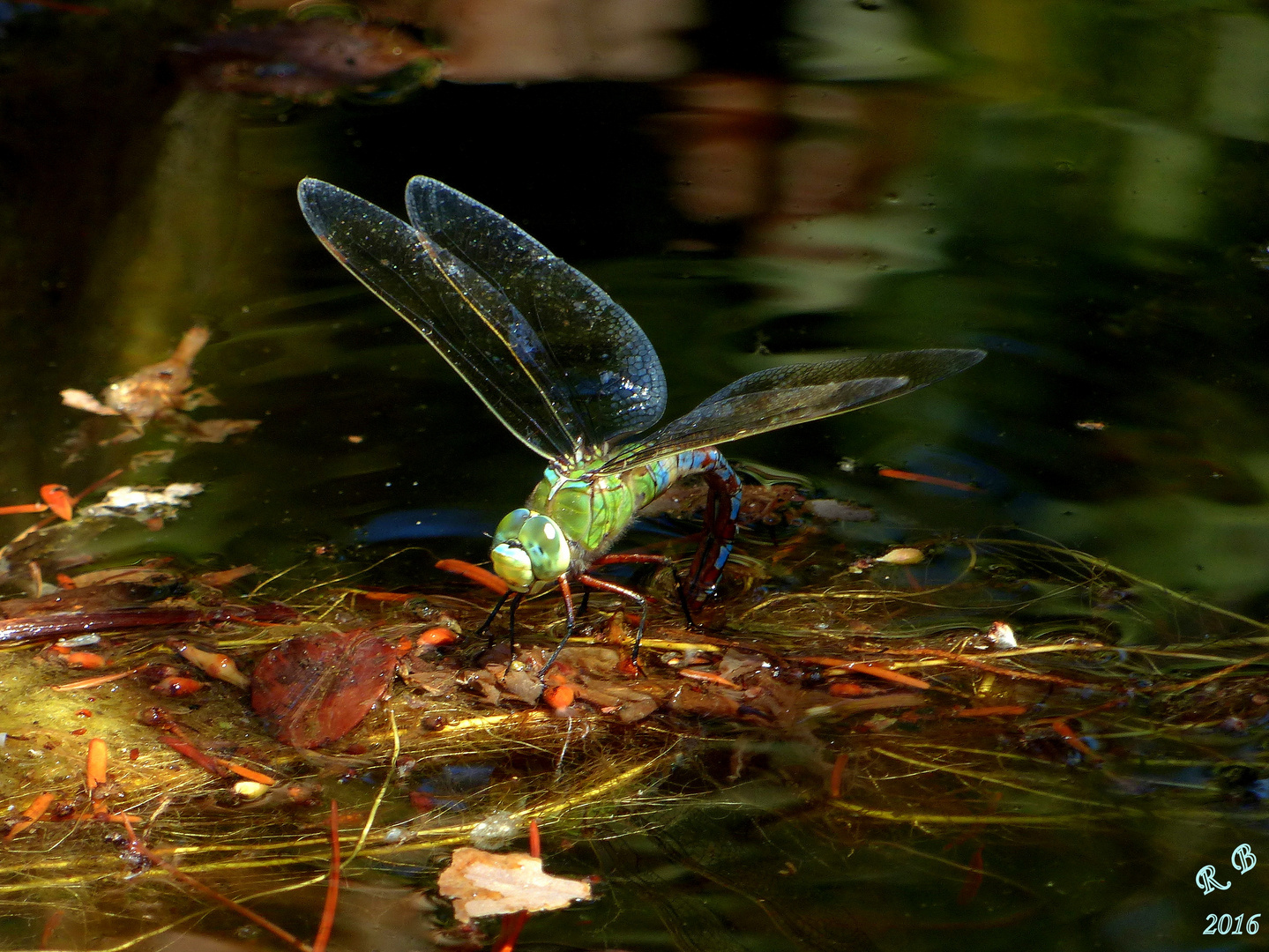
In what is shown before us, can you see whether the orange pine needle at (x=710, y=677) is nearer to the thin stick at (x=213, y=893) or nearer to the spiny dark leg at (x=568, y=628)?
the spiny dark leg at (x=568, y=628)

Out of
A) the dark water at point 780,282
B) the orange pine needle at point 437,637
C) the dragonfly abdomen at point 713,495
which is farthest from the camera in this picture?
the dragonfly abdomen at point 713,495

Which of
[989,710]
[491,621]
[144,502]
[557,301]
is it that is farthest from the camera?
[144,502]

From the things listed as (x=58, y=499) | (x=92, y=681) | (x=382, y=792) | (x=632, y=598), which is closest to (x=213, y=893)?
(x=382, y=792)

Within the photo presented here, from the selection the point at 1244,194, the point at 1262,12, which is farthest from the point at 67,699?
the point at 1262,12

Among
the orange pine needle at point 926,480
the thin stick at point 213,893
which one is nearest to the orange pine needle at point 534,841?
the thin stick at point 213,893

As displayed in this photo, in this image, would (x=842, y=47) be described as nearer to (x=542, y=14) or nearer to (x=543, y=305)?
(x=542, y=14)

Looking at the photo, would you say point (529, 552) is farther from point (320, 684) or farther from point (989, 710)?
point (989, 710)

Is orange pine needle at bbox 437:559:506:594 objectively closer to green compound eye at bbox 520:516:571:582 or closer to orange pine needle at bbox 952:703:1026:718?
green compound eye at bbox 520:516:571:582

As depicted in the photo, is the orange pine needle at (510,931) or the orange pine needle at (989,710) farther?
the orange pine needle at (989,710)

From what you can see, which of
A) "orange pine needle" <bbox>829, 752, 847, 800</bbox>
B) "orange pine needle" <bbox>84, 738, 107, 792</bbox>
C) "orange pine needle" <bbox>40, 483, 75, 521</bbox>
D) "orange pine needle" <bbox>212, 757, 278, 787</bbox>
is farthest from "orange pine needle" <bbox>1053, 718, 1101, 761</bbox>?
"orange pine needle" <bbox>40, 483, 75, 521</bbox>
